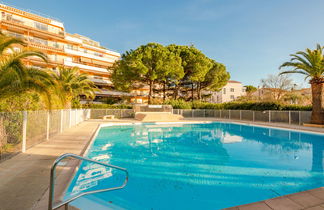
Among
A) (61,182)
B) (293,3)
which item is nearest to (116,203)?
Answer: (61,182)

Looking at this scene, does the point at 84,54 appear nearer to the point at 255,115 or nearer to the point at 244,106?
the point at 244,106

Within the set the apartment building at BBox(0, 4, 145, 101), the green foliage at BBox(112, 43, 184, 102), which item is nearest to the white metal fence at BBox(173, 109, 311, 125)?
the green foliage at BBox(112, 43, 184, 102)

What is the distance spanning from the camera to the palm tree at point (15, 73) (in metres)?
5.84

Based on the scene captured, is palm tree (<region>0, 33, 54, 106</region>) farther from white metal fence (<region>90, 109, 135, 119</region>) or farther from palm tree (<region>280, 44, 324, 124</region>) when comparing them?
palm tree (<region>280, 44, 324, 124</region>)

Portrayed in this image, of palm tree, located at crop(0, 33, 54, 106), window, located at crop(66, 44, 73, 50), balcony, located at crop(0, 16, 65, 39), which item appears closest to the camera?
palm tree, located at crop(0, 33, 54, 106)

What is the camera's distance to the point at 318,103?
15.0 metres

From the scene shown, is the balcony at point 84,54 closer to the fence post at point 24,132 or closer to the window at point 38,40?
the window at point 38,40

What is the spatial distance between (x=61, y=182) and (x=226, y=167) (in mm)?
5617

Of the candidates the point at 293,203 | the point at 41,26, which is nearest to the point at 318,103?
the point at 293,203

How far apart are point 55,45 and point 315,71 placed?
42.2 meters

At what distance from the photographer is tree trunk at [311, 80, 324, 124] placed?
14984 mm

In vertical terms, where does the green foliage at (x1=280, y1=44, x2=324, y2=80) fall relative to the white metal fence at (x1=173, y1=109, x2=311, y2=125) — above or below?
above

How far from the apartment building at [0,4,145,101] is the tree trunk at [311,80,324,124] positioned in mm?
34981

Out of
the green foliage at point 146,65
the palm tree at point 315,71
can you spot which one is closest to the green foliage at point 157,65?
the green foliage at point 146,65
